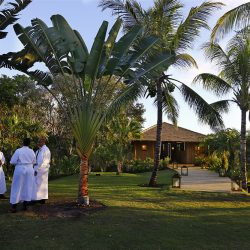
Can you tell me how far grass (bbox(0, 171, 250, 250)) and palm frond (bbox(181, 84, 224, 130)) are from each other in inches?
141

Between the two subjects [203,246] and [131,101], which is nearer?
[203,246]

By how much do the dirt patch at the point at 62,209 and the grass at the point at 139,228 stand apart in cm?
28

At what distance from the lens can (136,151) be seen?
35.7 meters

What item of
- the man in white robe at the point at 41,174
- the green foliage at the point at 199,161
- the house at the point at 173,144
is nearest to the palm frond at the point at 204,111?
the man in white robe at the point at 41,174

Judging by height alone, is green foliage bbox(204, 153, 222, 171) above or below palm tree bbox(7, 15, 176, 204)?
below

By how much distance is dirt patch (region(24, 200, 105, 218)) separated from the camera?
29.8 feet

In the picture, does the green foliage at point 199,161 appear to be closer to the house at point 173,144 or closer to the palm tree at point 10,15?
the house at point 173,144

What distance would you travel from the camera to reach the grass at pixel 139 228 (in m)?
6.86

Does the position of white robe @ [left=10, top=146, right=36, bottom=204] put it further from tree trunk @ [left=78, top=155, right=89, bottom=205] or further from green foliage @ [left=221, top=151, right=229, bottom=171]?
green foliage @ [left=221, top=151, right=229, bottom=171]

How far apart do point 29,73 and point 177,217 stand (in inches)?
220

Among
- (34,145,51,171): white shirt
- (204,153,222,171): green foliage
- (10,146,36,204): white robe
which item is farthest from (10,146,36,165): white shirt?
(204,153,222,171): green foliage

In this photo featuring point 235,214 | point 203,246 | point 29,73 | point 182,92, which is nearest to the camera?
point 203,246

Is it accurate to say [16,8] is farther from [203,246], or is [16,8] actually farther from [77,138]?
[203,246]

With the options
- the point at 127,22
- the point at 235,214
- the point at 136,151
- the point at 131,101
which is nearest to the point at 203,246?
the point at 235,214
